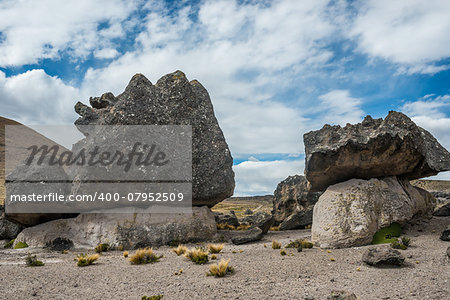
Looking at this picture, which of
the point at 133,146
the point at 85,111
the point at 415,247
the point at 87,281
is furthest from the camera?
the point at 85,111

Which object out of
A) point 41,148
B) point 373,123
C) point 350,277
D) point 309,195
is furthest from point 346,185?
point 41,148

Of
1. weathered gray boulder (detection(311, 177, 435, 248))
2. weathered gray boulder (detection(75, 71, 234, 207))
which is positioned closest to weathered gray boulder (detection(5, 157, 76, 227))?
weathered gray boulder (detection(75, 71, 234, 207))

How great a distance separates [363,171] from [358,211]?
2.44 meters

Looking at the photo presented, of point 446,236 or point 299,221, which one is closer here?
point 446,236

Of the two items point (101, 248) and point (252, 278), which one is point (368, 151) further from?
point (101, 248)

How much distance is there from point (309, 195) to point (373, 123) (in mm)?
11766

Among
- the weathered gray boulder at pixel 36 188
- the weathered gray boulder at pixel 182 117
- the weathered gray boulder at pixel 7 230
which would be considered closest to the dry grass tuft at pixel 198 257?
the weathered gray boulder at pixel 182 117

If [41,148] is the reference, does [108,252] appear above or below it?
below

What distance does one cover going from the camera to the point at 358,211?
14.3 m

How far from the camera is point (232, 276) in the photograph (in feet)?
33.7

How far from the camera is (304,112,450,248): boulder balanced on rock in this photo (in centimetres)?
1419

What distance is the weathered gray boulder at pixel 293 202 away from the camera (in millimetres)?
23609

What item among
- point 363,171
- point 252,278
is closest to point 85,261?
point 252,278

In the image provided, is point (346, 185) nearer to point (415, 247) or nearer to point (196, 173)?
point (415, 247)
